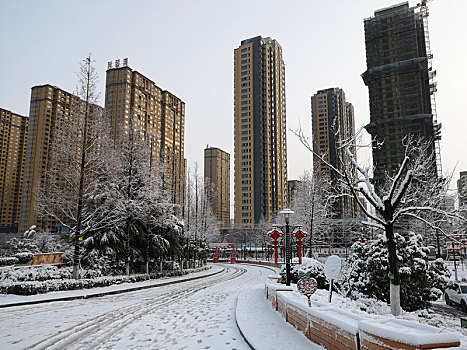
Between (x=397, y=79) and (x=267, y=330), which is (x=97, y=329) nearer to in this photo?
(x=267, y=330)

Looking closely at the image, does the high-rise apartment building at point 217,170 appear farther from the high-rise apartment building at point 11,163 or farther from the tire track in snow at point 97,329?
the tire track in snow at point 97,329

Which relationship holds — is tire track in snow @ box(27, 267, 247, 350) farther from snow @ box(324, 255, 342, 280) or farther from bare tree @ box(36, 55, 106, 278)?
bare tree @ box(36, 55, 106, 278)

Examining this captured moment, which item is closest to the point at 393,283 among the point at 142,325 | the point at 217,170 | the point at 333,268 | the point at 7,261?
the point at 333,268

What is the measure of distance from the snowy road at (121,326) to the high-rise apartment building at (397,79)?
6801cm

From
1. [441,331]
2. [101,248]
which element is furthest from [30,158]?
[441,331]

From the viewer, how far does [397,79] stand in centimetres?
7606

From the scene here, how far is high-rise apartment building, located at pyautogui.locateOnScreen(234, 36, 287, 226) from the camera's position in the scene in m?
108

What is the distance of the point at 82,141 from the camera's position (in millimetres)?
21891

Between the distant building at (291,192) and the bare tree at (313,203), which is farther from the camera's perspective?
the distant building at (291,192)

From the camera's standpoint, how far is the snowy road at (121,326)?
7.70 metres

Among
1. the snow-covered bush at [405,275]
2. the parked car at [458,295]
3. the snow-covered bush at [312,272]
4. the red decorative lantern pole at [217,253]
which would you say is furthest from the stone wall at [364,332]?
the red decorative lantern pole at [217,253]

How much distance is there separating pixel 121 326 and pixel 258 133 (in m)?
104

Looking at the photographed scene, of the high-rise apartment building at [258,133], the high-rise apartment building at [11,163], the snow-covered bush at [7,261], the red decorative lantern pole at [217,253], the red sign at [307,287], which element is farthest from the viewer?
the high-rise apartment building at [258,133]

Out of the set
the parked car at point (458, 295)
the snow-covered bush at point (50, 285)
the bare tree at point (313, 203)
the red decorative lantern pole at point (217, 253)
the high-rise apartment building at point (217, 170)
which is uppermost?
the high-rise apartment building at point (217, 170)
